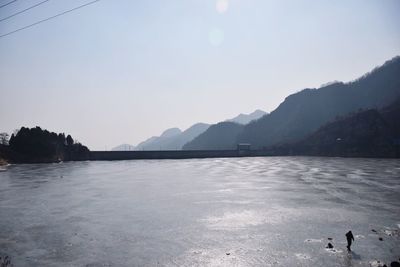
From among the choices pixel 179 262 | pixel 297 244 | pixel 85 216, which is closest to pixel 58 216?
pixel 85 216

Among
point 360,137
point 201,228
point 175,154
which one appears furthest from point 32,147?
point 360,137

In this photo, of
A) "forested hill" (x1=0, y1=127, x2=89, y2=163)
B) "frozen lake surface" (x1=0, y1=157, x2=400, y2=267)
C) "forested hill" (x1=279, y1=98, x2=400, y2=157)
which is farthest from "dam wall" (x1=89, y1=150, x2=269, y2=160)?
"frozen lake surface" (x1=0, y1=157, x2=400, y2=267)

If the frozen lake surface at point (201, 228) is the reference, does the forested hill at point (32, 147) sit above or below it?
above

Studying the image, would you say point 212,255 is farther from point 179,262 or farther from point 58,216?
point 58,216

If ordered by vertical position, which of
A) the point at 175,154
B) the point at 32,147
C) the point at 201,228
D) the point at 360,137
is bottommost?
the point at 201,228

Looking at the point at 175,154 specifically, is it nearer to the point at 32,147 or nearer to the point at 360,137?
the point at 32,147

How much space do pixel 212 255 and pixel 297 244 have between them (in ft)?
19.0

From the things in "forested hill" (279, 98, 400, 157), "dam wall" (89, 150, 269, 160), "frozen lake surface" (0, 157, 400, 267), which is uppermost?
"forested hill" (279, 98, 400, 157)

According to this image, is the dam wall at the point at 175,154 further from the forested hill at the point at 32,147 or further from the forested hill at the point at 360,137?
the forested hill at the point at 32,147

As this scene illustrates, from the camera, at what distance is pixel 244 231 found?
25.7 metres

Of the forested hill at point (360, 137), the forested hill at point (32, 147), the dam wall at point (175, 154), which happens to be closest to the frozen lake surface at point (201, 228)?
the forested hill at point (32, 147)

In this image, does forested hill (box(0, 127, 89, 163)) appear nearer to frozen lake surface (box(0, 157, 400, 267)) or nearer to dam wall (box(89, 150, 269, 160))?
dam wall (box(89, 150, 269, 160))

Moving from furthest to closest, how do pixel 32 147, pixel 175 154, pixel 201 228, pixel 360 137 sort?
pixel 175 154, pixel 360 137, pixel 32 147, pixel 201 228

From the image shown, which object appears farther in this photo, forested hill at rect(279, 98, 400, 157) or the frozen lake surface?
forested hill at rect(279, 98, 400, 157)
